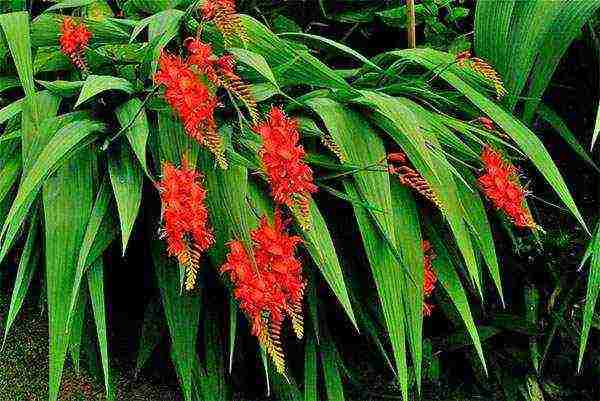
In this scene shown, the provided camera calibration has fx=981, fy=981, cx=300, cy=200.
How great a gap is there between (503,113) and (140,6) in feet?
2.18

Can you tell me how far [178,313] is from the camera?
1.43 meters

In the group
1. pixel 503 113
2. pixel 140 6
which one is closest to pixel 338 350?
pixel 503 113

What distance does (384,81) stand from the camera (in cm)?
165

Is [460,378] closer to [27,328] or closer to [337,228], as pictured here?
[337,228]

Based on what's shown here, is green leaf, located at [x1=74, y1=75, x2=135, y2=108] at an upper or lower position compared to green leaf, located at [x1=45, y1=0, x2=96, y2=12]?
lower

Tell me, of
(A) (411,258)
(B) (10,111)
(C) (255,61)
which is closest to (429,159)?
(A) (411,258)

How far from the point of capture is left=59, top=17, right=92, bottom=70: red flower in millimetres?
1449

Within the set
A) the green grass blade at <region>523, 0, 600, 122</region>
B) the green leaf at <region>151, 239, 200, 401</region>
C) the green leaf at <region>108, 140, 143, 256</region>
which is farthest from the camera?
the green grass blade at <region>523, 0, 600, 122</region>

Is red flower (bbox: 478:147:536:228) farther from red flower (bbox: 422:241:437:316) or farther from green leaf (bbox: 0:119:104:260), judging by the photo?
green leaf (bbox: 0:119:104:260)

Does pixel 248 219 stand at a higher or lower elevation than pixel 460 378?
higher

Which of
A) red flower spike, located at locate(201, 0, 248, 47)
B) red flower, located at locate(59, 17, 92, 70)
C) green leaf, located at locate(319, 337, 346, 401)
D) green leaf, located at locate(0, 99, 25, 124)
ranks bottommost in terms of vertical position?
green leaf, located at locate(319, 337, 346, 401)

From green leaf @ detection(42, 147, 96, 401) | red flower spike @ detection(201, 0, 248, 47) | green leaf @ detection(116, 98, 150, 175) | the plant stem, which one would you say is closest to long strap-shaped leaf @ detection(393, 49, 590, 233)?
the plant stem

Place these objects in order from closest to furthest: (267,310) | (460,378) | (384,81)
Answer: (267,310) < (384,81) < (460,378)

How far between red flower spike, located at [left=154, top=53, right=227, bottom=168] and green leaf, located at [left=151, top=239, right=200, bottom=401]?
231 mm
